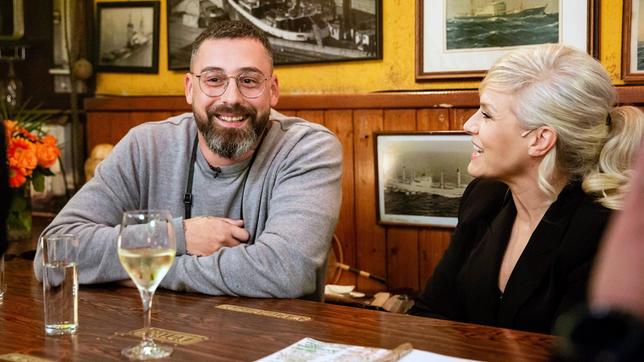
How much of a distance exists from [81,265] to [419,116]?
163 cm

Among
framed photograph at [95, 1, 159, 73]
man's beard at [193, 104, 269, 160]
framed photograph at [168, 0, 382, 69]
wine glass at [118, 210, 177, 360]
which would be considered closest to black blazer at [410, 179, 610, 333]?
man's beard at [193, 104, 269, 160]

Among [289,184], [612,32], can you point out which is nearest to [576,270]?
[289,184]

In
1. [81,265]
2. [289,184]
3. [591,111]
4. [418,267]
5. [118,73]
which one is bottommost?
[418,267]

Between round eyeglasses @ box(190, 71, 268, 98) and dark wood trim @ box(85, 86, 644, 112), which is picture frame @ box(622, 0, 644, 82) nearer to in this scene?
dark wood trim @ box(85, 86, 644, 112)

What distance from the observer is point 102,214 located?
2.39m

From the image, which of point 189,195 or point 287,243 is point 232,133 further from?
point 287,243

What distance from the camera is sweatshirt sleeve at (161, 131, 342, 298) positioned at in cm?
202

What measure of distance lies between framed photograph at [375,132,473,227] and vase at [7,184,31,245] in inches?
54.4

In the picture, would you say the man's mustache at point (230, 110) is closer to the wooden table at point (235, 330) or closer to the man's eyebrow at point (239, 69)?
the man's eyebrow at point (239, 69)

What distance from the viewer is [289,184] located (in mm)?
2334

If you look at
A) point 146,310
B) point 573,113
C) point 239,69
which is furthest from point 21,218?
point 573,113

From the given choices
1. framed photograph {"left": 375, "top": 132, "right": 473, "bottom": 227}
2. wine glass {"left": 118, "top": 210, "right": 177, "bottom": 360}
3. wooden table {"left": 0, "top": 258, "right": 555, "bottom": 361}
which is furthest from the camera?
framed photograph {"left": 375, "top": 132, "right": 473, "bottom": 227}

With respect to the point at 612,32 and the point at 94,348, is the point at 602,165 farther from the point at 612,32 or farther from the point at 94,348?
the point at 94,348

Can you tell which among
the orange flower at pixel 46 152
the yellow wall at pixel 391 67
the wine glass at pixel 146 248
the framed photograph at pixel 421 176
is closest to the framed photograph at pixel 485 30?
the yellow wall at pixel 391 67
